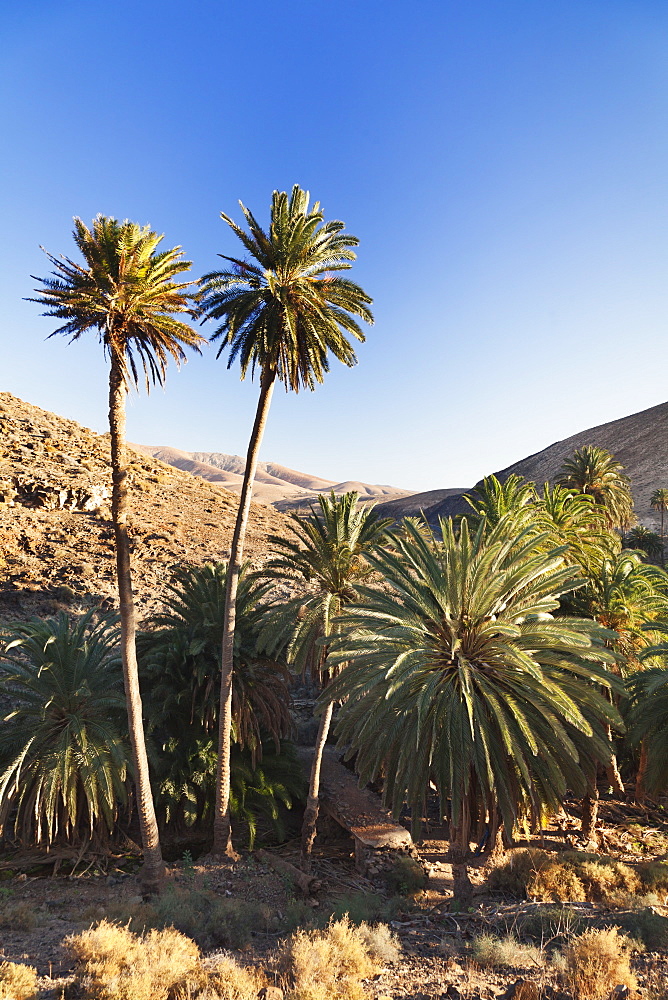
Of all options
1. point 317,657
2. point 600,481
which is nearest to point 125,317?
point 317,657

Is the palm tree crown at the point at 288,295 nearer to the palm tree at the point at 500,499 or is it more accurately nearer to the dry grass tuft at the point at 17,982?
the palm tree at the point at 500,499

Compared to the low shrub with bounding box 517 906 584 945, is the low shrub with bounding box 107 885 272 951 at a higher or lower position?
lower

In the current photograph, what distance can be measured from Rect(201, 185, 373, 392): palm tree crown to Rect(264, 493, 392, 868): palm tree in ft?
18.1

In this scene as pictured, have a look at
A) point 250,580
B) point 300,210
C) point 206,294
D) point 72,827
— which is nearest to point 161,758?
point 72,827

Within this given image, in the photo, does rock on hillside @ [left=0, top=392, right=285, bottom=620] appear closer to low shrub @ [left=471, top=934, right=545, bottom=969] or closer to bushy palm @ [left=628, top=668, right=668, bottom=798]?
low shrub @ [left=471, top=934, right=545, bottom=969]

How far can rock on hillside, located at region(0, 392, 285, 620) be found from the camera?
31.8 meters

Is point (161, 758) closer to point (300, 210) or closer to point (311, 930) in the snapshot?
point (311, 930)

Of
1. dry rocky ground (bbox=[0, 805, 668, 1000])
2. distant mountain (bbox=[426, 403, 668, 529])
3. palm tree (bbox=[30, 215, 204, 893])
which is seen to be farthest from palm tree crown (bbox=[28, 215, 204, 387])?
distant mountain (bbox=[426, 403, 668, 529])

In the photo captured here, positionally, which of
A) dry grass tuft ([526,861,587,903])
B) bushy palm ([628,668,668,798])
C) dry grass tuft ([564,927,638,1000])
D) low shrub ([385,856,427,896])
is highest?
bushy palm ([628,668,668,798])

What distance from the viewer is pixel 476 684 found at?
40.2 ft

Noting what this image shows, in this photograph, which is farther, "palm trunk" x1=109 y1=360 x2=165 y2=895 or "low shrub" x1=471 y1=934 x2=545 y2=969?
"palm trunk" x1=109 y1=360 x2=165 y2=895

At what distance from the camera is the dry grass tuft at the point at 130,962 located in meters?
8.00

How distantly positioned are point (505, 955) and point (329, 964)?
323 cm

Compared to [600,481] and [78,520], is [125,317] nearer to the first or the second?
[78,520]
